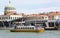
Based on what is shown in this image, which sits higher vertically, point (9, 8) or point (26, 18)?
point (9, 8)

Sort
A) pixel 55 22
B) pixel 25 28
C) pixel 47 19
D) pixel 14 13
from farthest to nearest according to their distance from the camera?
pixel 14 13, pixel 47 19, pixel 55 22, pixel 25 28

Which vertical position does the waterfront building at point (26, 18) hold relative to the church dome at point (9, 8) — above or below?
below

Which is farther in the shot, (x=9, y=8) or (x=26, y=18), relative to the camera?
(x=9, y=8)

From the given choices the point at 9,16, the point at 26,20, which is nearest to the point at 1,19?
the point at 9,16

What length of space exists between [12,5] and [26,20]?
13.3m

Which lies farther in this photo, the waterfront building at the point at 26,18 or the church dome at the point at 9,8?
the church dome at the point at 9,8

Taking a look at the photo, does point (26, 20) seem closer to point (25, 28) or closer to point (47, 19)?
point (47, 19)

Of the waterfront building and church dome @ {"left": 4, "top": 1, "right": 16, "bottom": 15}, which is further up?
church dome @ {"left": 4, "top": 1, "right": 16, "bottom": 15}

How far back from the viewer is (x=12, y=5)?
4031 inches

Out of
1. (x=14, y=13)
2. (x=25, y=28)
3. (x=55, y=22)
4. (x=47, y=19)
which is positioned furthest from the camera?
(x=14, y=13)

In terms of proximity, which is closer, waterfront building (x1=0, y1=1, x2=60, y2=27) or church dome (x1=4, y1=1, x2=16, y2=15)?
waterfront building (x1=0, y1=1, x2=60, y2=27)

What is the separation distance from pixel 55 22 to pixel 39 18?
7.08 metres

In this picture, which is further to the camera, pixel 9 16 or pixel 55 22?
pixel 9 16

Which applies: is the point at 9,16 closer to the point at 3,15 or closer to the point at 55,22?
the point at 3,15
